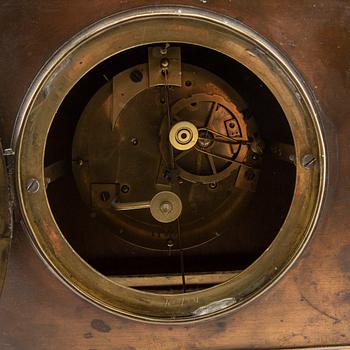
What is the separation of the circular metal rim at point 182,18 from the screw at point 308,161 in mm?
17

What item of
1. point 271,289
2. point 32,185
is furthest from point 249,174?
point 32,185

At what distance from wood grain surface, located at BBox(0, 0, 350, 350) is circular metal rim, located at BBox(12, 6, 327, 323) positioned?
0.02 meters

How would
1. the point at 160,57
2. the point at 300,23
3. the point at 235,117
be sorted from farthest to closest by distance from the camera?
the point at 235,117 < the point at 160,57 < the point at 300,23

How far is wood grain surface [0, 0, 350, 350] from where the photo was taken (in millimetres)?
1106

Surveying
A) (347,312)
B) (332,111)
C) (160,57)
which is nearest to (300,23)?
(332,111)

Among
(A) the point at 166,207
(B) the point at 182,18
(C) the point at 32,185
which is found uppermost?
(B) the point at 182,18

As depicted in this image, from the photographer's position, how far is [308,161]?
1167mm

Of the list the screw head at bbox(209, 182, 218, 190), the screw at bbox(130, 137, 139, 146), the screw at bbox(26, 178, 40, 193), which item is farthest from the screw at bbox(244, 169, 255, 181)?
the screw at bbox(26, 178, 40, 193)

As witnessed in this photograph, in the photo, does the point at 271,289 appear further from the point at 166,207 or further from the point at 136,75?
the point at 136,75

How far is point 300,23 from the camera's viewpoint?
113 cm

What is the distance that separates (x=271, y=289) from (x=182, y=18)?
64cm

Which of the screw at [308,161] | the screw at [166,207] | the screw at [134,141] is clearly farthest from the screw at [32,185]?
the screw at [308,161]

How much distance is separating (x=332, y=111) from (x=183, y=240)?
2.12 ft

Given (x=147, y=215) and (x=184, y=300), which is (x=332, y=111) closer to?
(x=184, y=300)
